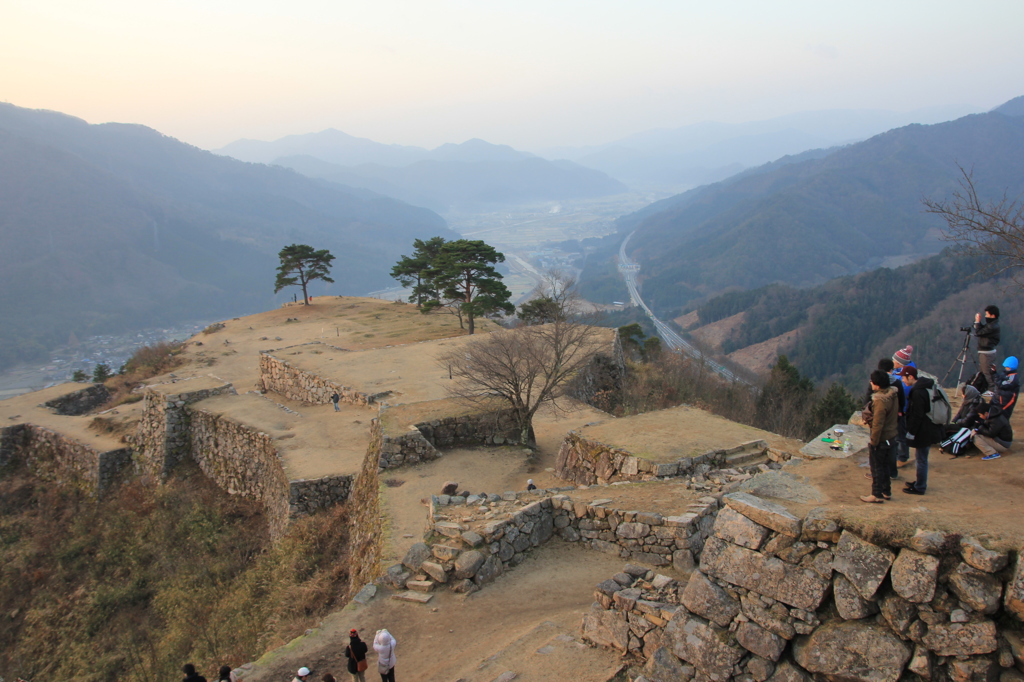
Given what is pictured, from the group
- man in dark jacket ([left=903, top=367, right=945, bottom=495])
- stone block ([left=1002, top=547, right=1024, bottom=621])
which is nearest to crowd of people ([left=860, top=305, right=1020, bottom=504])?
man in dark jacket ([left=903, top=367, right=945, bottom=495])

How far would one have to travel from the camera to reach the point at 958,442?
20.7 feet

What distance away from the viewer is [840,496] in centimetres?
538

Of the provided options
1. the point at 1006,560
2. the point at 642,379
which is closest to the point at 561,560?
the point at 1006,560

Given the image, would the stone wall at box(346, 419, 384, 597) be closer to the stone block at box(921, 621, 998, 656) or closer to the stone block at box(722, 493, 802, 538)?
the stone block at box(722, 493, 802, 538)

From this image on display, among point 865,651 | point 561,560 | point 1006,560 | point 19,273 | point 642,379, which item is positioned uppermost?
point 19,273

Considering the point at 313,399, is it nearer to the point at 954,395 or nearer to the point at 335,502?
the point at 335,502

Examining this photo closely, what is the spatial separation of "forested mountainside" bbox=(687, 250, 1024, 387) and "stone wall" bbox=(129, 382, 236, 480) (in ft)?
194

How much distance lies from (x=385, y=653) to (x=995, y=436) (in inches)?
282

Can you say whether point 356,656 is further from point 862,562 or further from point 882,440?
point 882,440

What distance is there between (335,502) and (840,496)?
12125 mm

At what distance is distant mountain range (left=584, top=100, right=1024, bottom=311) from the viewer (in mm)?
140625

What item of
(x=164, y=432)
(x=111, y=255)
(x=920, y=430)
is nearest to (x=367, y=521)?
(x=920, y=430)

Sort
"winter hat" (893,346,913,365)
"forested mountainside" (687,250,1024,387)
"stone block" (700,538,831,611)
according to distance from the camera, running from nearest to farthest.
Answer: "stone block" (700,538,831,611) → "winter hat" (893,346,913,365) → "forested mountainside" (687,250,1024,387)

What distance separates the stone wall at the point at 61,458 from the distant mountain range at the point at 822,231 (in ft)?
370
